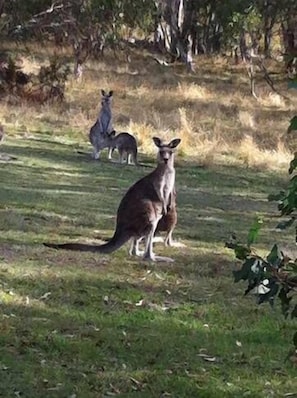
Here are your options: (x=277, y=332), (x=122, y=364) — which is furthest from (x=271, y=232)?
(x=122, y=364)

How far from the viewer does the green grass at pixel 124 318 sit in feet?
18.2

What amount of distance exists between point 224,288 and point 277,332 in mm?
1213

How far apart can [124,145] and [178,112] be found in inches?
323

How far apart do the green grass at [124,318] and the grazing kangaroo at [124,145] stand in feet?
14.3

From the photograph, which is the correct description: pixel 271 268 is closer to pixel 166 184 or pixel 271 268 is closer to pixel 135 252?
pixel 135 252

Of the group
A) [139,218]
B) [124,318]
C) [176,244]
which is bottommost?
[124,318]

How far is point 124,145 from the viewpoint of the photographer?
16.2 metres

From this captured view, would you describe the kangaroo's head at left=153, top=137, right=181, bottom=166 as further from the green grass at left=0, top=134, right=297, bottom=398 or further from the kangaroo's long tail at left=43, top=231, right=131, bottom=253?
the kangaroo's long tail at left=43, top=231, right=131, bottom=253

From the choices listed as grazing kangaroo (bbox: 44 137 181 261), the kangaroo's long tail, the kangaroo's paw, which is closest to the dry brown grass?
the kangaroo's paw

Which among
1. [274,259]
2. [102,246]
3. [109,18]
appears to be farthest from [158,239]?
[109,18]

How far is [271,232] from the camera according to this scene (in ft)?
37.8

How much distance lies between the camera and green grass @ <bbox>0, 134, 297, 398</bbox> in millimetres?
5535

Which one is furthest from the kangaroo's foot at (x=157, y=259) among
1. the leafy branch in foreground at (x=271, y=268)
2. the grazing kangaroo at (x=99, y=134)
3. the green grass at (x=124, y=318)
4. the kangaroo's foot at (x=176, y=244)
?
the grazing kangaroo at (x=99, y=134)

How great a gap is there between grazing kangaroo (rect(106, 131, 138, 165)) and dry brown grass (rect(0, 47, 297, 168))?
1.56 metres
